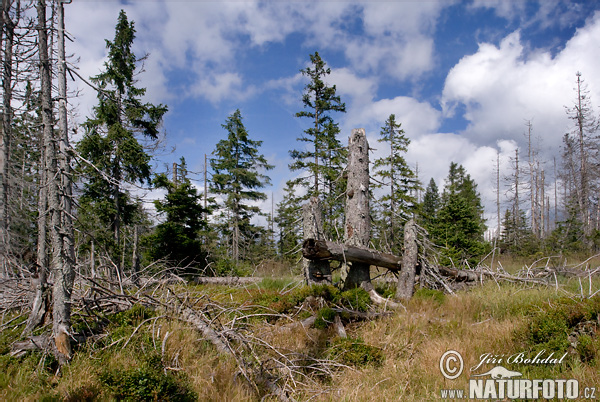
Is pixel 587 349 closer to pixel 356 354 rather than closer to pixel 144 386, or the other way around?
pixel 356 354

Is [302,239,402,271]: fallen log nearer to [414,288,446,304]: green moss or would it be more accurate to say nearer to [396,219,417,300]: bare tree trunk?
[396,219,417,300]: bare tree trunk

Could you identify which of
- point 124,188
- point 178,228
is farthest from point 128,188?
point 178,228

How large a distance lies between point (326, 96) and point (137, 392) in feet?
68.7

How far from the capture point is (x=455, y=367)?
4.40 metres

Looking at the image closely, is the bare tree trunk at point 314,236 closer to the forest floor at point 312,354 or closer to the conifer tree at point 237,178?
the forest floor at point 312,354

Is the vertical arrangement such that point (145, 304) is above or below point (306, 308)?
above

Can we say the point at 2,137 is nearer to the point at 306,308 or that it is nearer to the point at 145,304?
the point at 145,304

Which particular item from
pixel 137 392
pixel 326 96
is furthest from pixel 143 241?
pixel 326 96

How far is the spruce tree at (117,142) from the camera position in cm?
1423

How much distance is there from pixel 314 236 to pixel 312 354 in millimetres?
3613

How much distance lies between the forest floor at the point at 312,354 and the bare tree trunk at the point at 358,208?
5.19 feet

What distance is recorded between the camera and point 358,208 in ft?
27.2

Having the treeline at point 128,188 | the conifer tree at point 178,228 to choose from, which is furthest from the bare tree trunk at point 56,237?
the conifer tree at point 178,228

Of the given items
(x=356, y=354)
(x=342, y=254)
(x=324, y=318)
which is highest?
(x=342, y=254)
